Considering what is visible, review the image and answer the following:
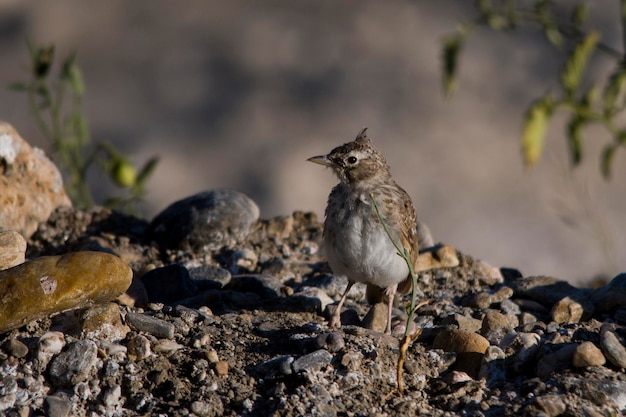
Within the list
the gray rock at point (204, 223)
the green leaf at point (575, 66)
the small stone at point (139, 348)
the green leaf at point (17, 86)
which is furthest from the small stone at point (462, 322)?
the green leaf at point (17, 86)

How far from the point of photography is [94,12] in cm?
1670

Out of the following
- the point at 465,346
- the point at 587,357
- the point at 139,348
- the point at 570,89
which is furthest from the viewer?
the point at 465,346

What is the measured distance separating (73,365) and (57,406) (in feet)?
0.99

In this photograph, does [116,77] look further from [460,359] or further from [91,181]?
[460,359]

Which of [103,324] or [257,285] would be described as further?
[257,285]

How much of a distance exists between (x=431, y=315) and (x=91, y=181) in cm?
781

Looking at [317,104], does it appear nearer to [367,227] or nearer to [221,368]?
[367,227]

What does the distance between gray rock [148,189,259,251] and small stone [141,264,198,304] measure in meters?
0.85

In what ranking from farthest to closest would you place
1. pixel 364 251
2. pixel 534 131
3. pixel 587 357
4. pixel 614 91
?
1. pixel 364 251
2. pixel 587 357
3. pixel 614 91
4. pixel 534 131

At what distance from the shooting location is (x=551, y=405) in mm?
5109

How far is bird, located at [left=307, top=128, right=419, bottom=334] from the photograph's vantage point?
670 cm

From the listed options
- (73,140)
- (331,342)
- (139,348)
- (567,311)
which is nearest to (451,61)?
(331,342)

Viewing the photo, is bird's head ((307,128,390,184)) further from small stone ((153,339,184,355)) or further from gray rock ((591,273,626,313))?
small stone ((153,339,184,355))

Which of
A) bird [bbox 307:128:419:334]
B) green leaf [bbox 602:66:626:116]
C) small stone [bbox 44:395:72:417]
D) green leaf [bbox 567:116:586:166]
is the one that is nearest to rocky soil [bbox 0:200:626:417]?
small stone [bbox 44:395:72:417]
